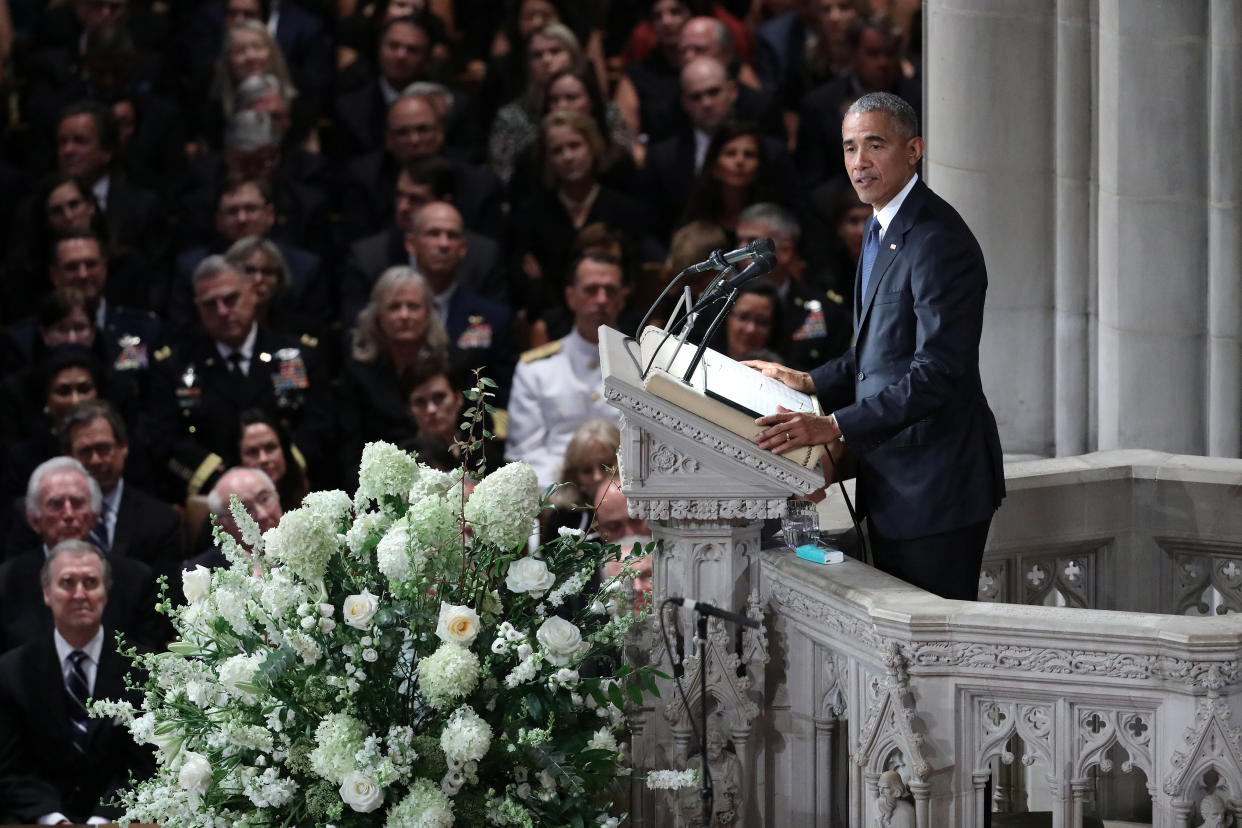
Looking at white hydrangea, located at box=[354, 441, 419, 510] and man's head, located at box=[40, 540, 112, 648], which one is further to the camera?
man's head, located at box=[40, 540, 112, 648]

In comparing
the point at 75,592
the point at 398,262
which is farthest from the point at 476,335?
the point at 75,592

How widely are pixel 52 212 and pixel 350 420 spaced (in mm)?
1862

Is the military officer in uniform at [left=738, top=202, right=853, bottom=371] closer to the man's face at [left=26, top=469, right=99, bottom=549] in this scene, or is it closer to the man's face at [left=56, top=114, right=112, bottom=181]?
the man's face at [left=26, top=469, right=99, bottom=549]

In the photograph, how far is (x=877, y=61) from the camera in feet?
29.8

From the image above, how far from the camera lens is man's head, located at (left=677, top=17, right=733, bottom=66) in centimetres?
939

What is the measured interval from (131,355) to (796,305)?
2.77 meters

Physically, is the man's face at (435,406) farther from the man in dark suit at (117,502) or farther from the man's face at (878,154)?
the man's face at (878,154)

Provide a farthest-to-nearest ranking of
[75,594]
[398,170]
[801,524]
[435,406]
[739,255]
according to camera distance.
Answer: [398,170] < [435,406] < [75,594] < [801,524] < [739,255]

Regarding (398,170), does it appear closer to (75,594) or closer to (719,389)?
(75,594)

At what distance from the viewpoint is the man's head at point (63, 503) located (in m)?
6.66

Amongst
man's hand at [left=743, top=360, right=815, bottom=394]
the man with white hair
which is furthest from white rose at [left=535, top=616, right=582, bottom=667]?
the man with white hair

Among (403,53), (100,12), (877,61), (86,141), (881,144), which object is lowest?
(881,144)

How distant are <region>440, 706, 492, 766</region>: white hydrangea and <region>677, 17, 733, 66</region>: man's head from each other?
6.22 metres

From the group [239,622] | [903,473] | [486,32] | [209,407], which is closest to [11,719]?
[209,407]
